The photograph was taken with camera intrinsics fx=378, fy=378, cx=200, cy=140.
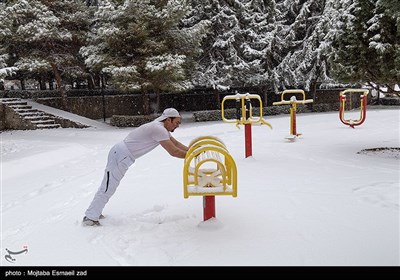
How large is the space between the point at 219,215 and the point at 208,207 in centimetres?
48

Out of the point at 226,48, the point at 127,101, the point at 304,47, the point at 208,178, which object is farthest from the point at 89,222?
the point at 304,47

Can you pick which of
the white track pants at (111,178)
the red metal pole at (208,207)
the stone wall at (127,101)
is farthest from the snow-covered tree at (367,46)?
the stone wall at (127,101)

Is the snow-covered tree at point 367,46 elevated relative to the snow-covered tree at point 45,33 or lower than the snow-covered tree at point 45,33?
lower

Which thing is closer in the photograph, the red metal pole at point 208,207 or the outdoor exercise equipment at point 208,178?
the outdoor exercise equipment at point 208,178

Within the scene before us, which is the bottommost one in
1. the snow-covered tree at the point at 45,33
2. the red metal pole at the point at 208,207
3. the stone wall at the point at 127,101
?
the red metal pole at the point at 208,207

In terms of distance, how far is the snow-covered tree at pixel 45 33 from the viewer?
18188mm

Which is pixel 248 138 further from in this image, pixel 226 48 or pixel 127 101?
pixel 127 101

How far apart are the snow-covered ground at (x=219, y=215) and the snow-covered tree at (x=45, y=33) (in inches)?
429

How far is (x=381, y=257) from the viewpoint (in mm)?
3615

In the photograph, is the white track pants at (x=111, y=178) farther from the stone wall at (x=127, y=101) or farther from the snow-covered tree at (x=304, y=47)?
the snow-covered tree at (x=304, y=47)

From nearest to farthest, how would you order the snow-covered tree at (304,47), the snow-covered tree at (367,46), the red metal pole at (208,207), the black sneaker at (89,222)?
the red metal pole at (208,207), the black sneaker at (89,222), the snow-covered tree at (367,46), the snow-covered tree at (304,47)
